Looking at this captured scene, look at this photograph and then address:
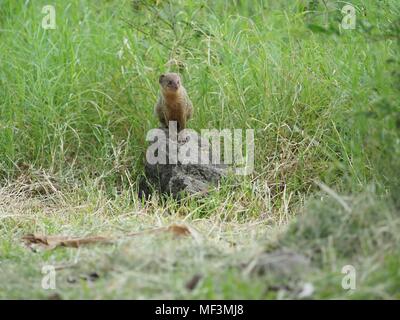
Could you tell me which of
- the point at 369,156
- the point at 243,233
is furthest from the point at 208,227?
the point at 369,156

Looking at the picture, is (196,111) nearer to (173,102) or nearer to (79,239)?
(173,102)

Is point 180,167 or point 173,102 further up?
point 173,102

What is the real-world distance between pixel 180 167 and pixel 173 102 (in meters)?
0.48

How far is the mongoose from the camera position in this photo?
576cm

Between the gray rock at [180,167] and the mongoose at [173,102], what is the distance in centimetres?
13

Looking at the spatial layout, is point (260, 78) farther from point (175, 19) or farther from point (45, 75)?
point (45, 75)

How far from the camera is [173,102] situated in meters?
5.81

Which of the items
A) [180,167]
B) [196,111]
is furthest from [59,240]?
[196,111]

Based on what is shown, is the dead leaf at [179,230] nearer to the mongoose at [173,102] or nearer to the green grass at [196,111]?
the green grass at [196,111]

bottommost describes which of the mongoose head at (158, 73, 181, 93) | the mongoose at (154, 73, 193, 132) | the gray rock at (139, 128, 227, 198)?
the gray rock at (139, 128, 227, 198)

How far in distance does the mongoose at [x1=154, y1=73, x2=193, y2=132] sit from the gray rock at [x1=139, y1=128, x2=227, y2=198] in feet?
0.41

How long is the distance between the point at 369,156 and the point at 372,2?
126 centimetres

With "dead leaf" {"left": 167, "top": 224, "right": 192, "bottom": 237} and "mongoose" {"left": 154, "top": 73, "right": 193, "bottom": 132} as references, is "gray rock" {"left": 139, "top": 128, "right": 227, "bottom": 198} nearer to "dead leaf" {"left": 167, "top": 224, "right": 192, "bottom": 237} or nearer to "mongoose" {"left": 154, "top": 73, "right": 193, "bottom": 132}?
"mongoose" {"left": 154, "top": 73, "right": 193, "bottom": 132}

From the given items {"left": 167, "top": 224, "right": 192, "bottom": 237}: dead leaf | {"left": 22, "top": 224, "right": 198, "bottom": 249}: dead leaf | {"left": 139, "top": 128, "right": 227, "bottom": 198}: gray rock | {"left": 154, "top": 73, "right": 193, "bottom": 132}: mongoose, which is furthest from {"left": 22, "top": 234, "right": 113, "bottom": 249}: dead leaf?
{"left": 154, "top": 73, "right": 193, "bottom": 132}: mongoose
